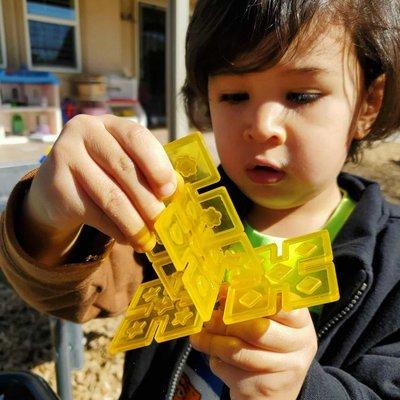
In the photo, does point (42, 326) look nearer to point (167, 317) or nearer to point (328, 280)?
point (167, 317)

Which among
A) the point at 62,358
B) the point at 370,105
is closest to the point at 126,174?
the point at 370,105

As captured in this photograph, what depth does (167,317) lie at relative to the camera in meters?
0.47

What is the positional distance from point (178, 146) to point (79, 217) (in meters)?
0.17

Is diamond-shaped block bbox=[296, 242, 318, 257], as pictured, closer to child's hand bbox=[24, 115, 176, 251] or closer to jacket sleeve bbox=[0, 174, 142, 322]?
child's hand bbox=[24, 115, 176, 251]

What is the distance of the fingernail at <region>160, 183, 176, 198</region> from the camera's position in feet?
1.53

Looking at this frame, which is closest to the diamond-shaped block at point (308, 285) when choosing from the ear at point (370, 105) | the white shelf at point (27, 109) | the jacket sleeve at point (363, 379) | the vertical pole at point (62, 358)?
the jacket sleeve at point (363, 379)

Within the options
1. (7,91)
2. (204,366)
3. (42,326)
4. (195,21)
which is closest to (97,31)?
(7,91)

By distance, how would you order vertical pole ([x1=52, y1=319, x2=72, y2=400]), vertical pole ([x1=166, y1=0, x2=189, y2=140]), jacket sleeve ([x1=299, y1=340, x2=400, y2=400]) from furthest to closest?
vertical pole ([x1=166, y1=0, x2=189, y2=140])
vertical pole ([x1=52, y1=319, x2=72, y2=400])
jacket sleeve ([x1=299, y1=340, x2=400, y2=400])

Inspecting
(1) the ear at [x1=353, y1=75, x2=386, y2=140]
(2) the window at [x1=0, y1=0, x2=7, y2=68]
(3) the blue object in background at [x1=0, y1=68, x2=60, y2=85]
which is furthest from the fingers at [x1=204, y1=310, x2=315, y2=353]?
(2) the window at [x1=0, y1=0, x2=7, y2=68]

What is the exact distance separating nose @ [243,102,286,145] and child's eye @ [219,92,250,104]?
1.7 inches

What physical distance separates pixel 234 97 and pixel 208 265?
1.21 feet

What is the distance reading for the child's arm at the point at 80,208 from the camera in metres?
0.49

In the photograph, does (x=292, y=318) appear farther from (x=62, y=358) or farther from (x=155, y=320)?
(x=62, y=358)

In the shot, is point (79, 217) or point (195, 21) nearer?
point (79, 217)
